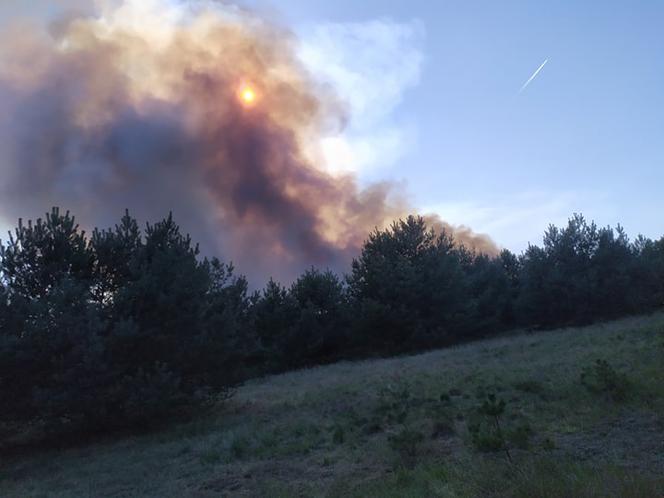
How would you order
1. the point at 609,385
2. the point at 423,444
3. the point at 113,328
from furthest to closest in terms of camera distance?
1. the point at 113,328
2. the point at 609,385
3. the point at 423,444

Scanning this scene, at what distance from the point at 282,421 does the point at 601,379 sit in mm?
7790

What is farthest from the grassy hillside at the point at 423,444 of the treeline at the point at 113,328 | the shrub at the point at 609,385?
the treeline at the point at 113,328

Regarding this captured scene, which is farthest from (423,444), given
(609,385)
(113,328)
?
(113,328)

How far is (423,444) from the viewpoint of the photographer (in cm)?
970

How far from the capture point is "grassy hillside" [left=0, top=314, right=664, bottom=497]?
7.22 meters

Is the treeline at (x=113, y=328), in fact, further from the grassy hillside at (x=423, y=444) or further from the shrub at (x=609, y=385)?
the shrub at (x=609, y=385)

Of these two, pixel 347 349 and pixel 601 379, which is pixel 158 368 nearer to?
→ pixel 601 379

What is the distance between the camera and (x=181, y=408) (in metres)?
18.4

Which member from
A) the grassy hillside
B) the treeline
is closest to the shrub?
the grassy hillside

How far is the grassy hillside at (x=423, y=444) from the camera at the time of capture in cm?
722

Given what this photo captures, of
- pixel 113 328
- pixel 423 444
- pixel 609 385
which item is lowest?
pixel 423 444

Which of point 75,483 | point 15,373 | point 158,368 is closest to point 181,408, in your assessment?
point 158,368

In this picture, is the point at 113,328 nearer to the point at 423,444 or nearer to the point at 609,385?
the point at 423,444

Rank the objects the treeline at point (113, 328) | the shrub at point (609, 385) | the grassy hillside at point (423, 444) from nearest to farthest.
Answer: the grassy hillside at point (423, 444)
the shrub at point (609, 385)
the treeline at point (113, 328)
